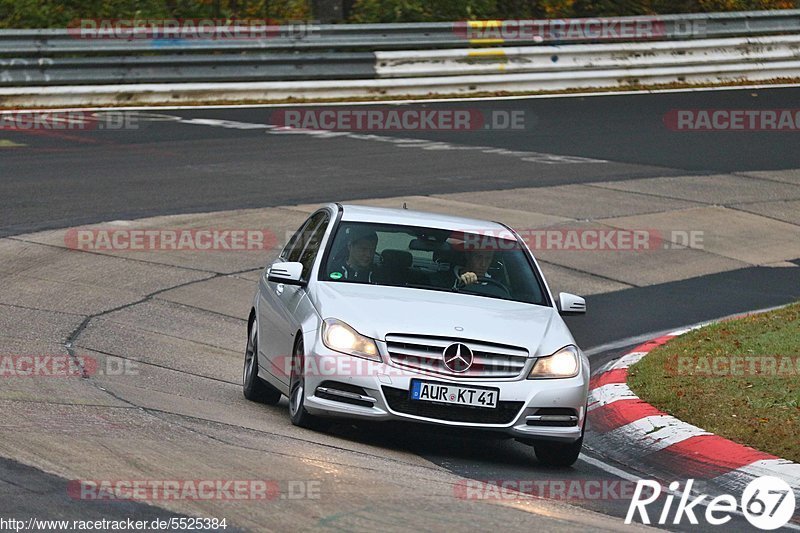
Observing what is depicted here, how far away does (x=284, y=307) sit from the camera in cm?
959

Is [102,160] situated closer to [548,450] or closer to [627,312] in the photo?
[627,312]

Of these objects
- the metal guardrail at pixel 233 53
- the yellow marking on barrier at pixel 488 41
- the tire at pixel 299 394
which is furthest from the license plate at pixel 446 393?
the yellow marking on barrier at pixel 488 41

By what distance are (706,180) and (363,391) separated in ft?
44.6

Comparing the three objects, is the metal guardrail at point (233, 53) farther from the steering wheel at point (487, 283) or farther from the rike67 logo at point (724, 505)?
the rike67 logo at point (724, 505)

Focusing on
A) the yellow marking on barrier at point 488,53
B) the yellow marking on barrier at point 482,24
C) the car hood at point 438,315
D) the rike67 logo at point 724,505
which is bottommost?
the rike67 logo at point 724,505

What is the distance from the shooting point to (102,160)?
1986cm

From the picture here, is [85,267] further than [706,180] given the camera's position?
No

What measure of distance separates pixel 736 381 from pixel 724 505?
2717 mm

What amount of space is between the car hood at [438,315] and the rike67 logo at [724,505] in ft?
3.73

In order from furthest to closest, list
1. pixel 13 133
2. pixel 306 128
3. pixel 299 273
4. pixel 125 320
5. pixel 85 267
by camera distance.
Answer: pixel 306 128 → pixel 13 133 → pixel 85 267 → pixel 125 320 → pixel 299 273

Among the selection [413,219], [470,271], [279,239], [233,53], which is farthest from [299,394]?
[233,53]

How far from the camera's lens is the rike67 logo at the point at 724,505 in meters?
7.32

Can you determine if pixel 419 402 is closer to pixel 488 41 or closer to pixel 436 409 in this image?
pixel 436 409

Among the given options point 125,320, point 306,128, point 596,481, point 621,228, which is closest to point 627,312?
point 621,228
